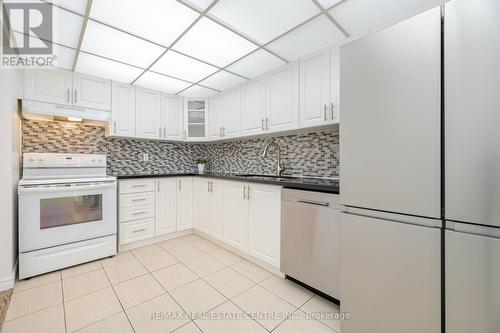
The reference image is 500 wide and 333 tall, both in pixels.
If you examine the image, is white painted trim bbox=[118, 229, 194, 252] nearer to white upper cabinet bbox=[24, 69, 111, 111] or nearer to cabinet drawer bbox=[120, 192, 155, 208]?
cabinet drawer bbox=[120, 192, 155, 208]

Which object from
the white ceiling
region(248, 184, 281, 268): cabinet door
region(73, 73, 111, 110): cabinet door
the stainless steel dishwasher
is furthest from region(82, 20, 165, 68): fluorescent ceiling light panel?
the stainless steel dishwasher

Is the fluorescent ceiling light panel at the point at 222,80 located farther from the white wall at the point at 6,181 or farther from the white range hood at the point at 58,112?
the white wall at the point at 6,181

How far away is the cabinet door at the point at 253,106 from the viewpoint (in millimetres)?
2629

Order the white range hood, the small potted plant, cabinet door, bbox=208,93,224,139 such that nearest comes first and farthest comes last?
the white range hood < cabinet door, bbox=208,93,224,139 < the small potted plant

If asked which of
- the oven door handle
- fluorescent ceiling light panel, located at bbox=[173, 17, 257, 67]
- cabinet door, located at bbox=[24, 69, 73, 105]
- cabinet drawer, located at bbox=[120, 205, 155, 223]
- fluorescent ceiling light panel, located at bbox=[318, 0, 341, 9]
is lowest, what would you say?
cabinet drawer, located at bbox=[120, 205, 155, 223]

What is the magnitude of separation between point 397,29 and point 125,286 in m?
2.75

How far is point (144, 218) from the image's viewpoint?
110 inches

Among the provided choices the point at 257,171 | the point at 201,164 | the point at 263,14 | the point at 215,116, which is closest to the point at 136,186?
the point at 201,164

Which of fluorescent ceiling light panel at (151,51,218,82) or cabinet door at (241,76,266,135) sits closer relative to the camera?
fluorescent ceiling light panel at (151,51,218,82)

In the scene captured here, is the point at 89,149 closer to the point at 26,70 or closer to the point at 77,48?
the point at 26,70

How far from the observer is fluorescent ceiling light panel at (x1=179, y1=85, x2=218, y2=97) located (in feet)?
10.3

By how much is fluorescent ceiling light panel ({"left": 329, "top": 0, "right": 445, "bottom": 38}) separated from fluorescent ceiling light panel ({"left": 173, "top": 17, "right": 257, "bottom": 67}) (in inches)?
31.8
